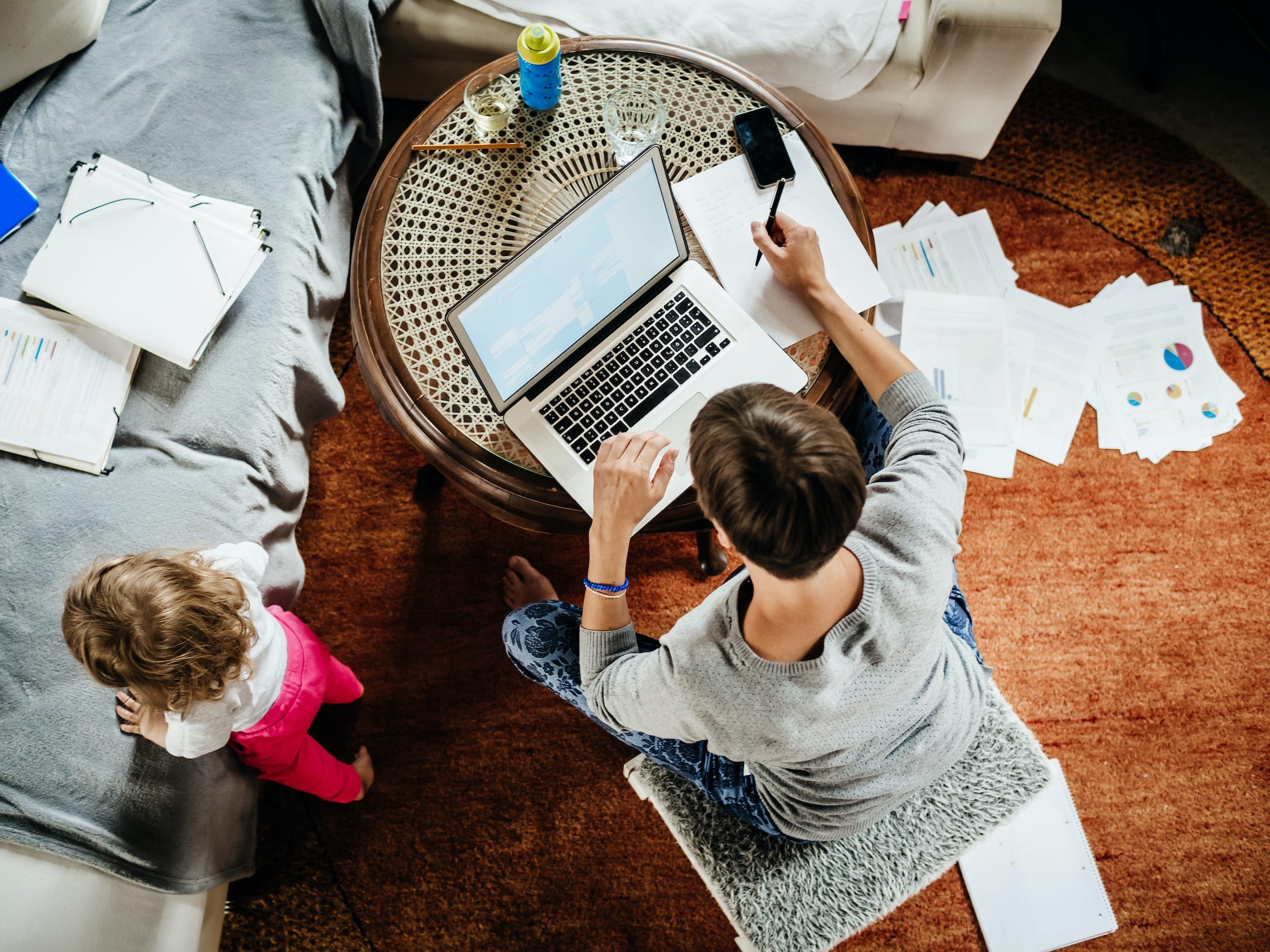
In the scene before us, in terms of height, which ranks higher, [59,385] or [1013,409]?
[59,385]

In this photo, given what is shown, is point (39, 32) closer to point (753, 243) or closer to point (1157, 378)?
point (753, 243)

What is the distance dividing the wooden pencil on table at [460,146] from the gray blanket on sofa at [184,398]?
28cm

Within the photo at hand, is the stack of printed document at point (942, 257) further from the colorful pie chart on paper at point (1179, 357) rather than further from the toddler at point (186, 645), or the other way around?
the toddler at point (186, 645)

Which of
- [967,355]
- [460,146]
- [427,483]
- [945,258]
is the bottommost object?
[427,483]

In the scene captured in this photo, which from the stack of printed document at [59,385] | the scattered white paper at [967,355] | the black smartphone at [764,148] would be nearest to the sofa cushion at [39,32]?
the stack of printed document at [59,385]

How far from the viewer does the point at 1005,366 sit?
1.89 meters

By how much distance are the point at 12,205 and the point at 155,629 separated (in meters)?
0.84

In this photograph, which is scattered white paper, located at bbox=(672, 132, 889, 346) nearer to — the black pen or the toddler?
the black pen

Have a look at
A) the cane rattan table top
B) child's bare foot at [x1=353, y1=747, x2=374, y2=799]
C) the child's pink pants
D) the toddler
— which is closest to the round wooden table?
the cane rattan table top

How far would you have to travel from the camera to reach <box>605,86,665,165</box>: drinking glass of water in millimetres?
1306

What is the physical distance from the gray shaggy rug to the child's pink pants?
0.65m

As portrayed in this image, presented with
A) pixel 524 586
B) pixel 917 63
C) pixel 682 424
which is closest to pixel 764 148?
pixel 682 424

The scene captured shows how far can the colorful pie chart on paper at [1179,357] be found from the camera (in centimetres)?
194

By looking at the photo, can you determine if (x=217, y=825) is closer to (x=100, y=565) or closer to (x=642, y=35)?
(x=100, y=565)
